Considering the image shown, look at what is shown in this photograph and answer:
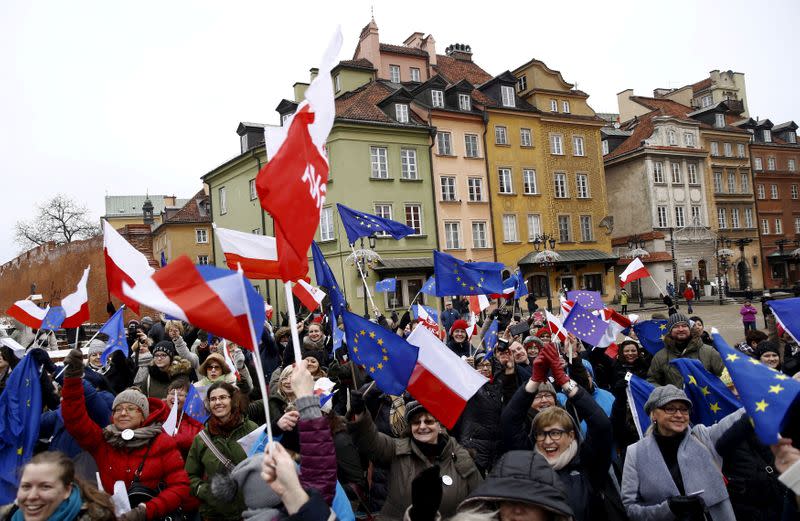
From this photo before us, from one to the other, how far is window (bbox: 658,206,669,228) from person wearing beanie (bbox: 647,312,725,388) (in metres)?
40.9

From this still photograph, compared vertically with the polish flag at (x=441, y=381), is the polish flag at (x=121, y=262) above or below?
above

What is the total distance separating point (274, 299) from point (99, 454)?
104 feet

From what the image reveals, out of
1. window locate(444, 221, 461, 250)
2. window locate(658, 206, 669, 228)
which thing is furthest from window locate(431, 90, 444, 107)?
window locate(658, 206, 669, 228)

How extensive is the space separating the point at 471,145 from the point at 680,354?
3031cm

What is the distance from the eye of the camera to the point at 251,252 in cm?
602

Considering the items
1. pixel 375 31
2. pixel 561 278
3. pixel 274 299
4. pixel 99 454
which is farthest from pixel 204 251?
pixel 99 454

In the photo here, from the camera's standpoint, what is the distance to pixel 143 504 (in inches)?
149

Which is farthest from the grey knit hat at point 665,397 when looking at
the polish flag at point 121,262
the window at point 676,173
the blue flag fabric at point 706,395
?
the window at point 676,173

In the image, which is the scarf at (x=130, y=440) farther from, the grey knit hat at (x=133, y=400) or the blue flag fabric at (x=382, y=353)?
the blue flag fabric at (x=382, y=353)

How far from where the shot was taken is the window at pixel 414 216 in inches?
1326

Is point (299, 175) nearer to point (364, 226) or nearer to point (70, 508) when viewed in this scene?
point (70, 508)

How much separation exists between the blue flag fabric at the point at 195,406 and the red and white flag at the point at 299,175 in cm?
275

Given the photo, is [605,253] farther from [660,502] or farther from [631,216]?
[660,502]

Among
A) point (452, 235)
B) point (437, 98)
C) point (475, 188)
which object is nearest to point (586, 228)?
point (475, 188)
